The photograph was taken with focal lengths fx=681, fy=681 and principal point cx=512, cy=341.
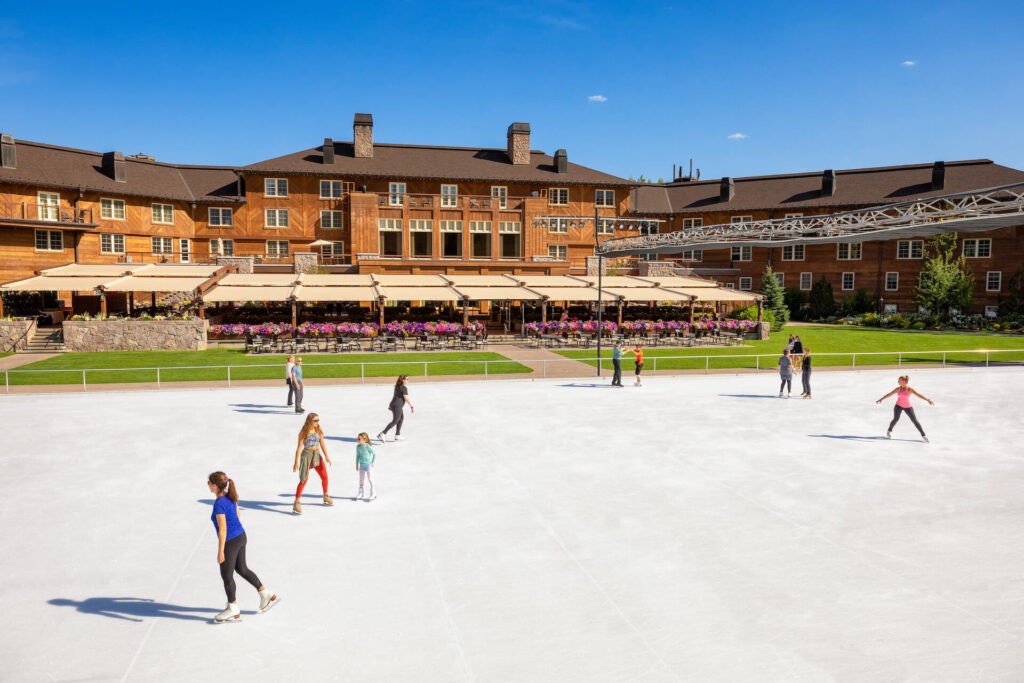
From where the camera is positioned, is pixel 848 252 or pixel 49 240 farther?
pixel 848 252

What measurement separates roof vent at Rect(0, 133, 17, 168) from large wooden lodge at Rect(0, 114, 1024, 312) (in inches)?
5.2

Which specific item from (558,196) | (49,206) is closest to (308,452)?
(49,206)

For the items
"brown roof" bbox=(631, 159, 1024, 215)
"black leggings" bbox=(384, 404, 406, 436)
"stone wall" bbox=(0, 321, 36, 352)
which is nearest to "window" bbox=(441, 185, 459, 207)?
"brown roof" bbox=(631, 159, 1024, 215)

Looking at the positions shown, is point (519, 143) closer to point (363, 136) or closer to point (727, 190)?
point (363, 136)

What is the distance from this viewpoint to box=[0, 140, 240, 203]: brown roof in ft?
141

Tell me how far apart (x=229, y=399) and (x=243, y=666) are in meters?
15.5

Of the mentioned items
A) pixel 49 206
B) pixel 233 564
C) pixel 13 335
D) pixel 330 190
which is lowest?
pixel 233 564

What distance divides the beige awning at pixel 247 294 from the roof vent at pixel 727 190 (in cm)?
4028

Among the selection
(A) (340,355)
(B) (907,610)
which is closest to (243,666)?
(B) (907,610)

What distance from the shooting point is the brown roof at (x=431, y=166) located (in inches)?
2089

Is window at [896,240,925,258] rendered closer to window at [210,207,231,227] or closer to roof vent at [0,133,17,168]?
window at [210,207,231,227]

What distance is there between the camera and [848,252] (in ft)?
177

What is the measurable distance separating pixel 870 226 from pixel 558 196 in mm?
26914

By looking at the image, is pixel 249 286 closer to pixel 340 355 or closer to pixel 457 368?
pixel 340 355
